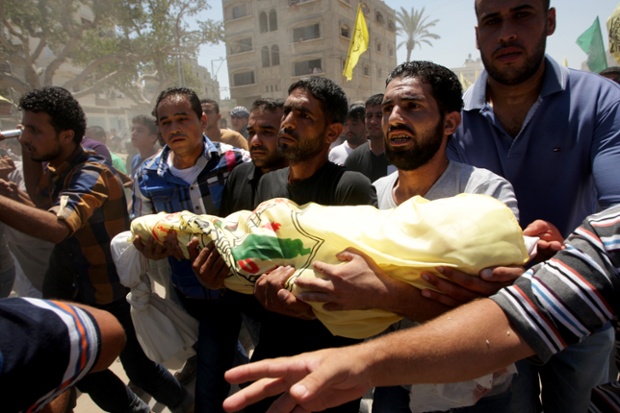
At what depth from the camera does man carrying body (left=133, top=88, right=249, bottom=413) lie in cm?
227

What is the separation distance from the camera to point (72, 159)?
2.50 meters

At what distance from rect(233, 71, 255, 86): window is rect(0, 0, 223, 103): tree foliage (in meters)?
7.79

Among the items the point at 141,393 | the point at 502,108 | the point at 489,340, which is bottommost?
the point at 141,393

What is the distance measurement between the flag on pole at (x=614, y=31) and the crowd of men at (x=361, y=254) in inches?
105

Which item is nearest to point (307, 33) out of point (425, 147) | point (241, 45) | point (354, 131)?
point (241, 45)

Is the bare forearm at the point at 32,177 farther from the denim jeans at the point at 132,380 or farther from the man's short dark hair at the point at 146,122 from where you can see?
the man's short dark hair at the point at 146,122

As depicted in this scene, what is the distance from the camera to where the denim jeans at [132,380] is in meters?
2.32

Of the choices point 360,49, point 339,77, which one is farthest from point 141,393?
point 339,77

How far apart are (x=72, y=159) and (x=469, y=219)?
2551 millimetres

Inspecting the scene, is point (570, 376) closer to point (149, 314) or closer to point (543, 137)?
point (543, 137)

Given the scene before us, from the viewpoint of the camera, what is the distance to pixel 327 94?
2.00 meters

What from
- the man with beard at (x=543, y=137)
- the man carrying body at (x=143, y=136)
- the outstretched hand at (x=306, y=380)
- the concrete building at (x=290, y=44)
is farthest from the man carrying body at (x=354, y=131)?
the concrete building at (x=290, y=44)

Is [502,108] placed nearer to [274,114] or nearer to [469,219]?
[469,219]

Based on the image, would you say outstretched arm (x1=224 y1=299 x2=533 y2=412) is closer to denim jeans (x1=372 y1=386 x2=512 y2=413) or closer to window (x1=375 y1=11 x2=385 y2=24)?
denim jeans (x1=372 y1=386 x2=512 y2=413)
